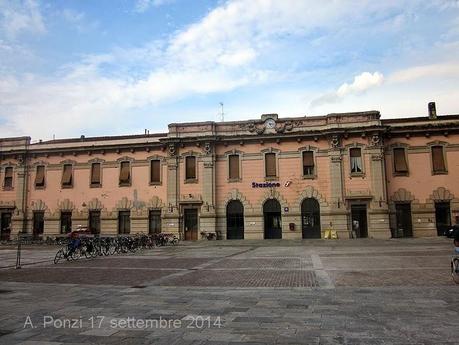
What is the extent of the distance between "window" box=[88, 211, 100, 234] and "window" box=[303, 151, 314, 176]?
18.9m

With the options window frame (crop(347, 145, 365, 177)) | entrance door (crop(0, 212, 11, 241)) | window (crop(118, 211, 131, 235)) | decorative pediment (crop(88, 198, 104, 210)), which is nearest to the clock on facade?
window frame (crop(347, 145, 365, 177))

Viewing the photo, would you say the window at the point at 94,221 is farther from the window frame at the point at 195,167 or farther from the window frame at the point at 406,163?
the window frame at the point at 406,163

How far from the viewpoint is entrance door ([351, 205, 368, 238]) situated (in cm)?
3316

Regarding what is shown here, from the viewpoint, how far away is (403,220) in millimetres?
33469

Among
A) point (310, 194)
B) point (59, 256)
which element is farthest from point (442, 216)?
point (59, 256)

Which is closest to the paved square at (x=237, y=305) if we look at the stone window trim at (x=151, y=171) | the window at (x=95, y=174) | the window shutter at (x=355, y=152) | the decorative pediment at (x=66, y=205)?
the window shutter at (x=355, y=152)

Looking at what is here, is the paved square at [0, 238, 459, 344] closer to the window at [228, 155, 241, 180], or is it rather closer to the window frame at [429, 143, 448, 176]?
the window frame at [429, 143, 448, 176]

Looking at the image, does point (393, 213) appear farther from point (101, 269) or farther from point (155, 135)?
point (101, 269)

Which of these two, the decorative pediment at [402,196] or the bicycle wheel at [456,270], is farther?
the decorative pediment at [402,196]

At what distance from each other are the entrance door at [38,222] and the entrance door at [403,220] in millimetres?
31196

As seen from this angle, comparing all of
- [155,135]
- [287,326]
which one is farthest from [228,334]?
[155,135]

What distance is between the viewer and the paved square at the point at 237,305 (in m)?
6.66

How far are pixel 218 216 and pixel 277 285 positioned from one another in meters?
24.0

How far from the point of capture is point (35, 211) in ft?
130
